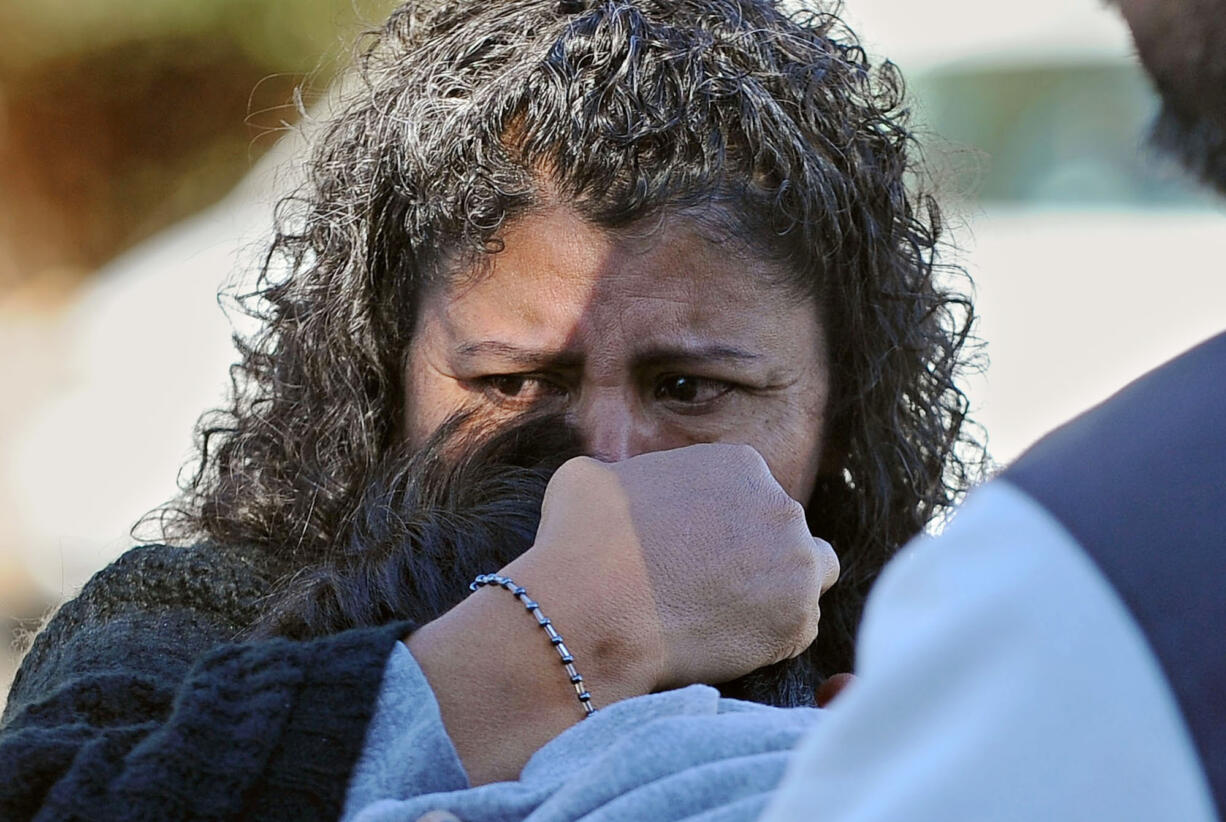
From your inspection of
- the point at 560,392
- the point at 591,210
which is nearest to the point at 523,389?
the point at 560,392

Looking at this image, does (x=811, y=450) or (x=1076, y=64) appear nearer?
(x=811, y=450)

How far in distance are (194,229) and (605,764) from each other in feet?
26.2

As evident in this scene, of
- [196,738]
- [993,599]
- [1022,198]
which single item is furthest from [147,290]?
[993,599]

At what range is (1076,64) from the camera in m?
9.02

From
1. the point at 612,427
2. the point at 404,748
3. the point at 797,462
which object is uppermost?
the point at 612,427

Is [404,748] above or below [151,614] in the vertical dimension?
below

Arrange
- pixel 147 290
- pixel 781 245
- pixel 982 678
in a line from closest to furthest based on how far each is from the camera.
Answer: pixel 982 678, pixel 781 245, pixel 147 290

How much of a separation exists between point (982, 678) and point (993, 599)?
0.04 meters

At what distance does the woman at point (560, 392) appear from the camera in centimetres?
158

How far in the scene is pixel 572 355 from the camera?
226 cm

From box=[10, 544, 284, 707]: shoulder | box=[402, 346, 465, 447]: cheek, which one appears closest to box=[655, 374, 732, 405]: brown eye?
box=[402, 346, 465, 447]: cheek

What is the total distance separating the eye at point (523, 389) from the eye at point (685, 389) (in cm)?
17

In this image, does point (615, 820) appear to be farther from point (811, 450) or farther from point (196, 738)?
point (811, 450)

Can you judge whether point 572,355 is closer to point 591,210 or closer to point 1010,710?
point 591,210
